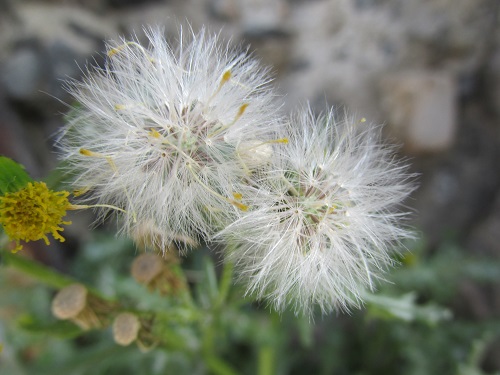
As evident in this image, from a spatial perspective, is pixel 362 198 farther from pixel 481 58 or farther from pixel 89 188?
pixel 481 58

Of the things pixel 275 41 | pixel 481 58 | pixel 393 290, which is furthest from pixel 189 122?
pixel 481 58

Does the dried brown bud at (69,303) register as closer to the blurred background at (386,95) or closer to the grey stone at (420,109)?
the blurred background at (386,95)

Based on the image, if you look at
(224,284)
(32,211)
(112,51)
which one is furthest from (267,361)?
(112,51)

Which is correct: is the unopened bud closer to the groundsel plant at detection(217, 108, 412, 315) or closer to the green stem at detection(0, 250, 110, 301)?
the green stem at detection(0, 250, 110, 301)

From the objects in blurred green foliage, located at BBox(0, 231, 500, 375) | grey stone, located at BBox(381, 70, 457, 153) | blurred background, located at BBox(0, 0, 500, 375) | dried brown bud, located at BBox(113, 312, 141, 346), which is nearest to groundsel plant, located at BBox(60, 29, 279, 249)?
dried brown bud, located at BBox(113, 312, 141, 346)

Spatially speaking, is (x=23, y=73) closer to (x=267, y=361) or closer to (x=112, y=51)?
(x=112, y=51)

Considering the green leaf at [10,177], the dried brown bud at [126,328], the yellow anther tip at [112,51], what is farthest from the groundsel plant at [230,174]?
the dried brown bud at [126,328]
